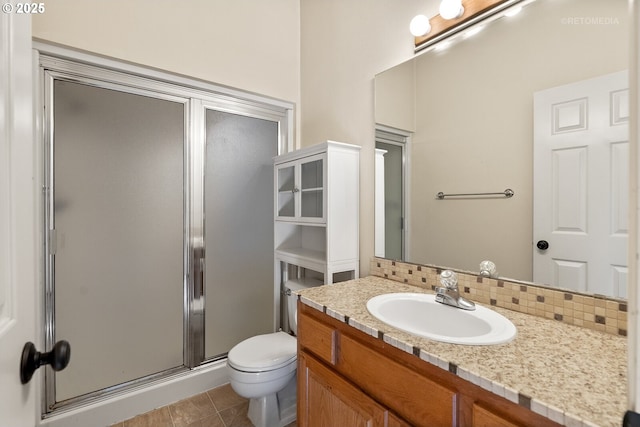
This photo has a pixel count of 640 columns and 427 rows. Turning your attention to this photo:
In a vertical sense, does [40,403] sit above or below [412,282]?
below

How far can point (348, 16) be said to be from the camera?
6.26ft

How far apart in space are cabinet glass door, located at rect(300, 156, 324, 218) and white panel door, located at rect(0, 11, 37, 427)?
131cm

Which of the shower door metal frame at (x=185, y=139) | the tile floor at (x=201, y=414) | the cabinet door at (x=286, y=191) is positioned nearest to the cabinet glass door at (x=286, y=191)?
the cabinet door at (x=286, y=191)

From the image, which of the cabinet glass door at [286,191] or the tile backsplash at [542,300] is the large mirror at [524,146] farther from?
the cabinet glass door at [286,191]

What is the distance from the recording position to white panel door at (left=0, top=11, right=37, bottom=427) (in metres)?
0.50

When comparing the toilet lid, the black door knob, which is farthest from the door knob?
the black door knob

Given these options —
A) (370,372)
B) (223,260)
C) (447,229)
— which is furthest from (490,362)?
(223,260)

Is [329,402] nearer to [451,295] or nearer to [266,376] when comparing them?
[266,376]

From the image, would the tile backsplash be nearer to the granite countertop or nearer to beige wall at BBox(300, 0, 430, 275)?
the granite countertop

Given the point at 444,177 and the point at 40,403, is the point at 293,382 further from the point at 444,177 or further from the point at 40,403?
the point at 444,177

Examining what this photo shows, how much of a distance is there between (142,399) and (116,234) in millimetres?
1024

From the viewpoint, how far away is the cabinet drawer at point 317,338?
44.7 inches

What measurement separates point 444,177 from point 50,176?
2.05 meters

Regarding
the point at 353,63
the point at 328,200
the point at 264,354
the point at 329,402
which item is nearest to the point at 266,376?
the point at 264,354
